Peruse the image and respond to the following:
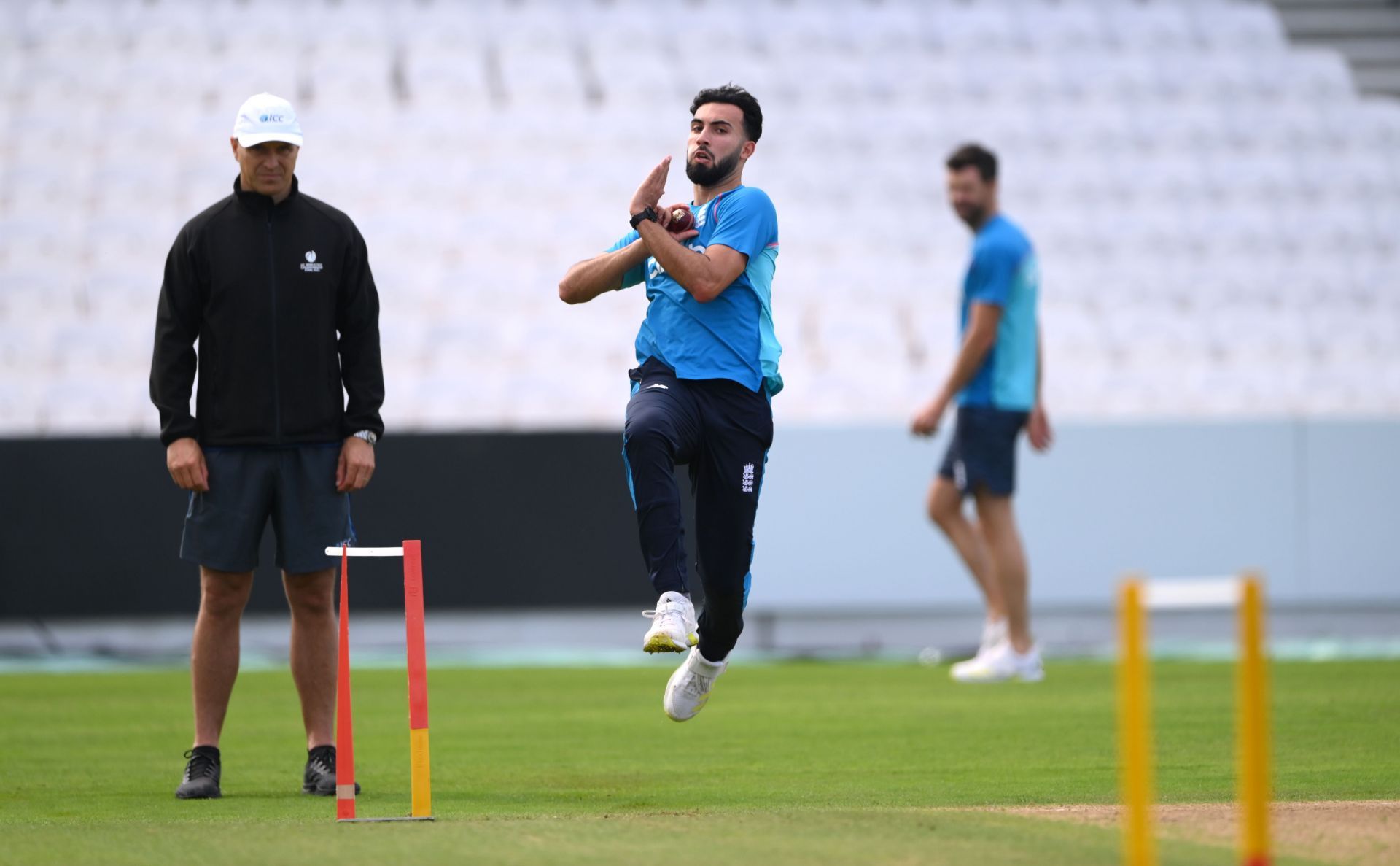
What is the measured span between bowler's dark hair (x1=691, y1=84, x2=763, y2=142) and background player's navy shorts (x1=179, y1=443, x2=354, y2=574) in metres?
1.52

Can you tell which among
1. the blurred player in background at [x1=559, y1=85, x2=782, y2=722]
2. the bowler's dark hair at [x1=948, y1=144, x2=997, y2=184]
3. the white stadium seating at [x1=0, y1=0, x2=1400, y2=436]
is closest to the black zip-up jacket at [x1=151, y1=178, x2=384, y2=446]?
the blurred player in background at [x1=559, y1=85, x2=782, y2=722]

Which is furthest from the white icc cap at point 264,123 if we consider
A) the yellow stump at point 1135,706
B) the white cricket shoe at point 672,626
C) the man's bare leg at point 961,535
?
the man's bare leg at point 961,535

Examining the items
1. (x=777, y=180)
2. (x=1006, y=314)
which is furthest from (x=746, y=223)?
(x=777, y=180)

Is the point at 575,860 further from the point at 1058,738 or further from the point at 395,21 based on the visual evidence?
the point at 395,21

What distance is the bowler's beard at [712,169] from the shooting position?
202 inches

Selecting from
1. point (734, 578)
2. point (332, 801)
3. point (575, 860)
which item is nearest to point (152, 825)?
point (332, 801)

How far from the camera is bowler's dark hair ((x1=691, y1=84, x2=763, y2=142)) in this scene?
16.9ft

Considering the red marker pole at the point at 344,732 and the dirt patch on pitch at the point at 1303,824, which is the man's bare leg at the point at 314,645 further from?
the dirt patch on pitch at the point at 1303,824

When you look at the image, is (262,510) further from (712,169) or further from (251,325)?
(712,169)

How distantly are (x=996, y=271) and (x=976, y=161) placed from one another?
0.58 meters

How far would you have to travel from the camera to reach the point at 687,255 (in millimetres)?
4844

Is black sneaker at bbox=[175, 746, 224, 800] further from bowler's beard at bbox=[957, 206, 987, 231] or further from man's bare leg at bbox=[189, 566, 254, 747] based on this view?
bowler's beard at bbox=[957, 206, 987, 231]

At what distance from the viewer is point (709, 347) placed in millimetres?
5086

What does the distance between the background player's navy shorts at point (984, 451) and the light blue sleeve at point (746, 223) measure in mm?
3363
